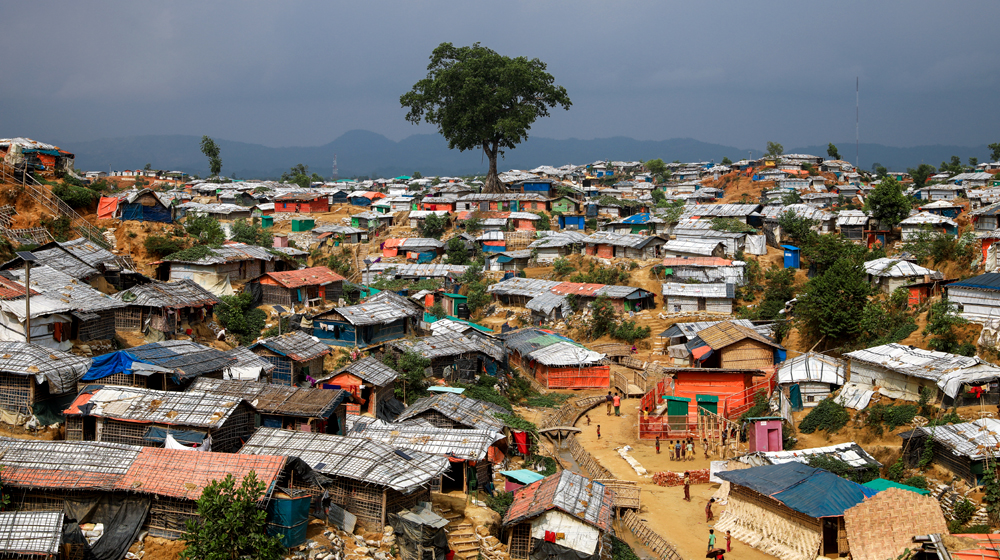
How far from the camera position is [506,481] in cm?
1998

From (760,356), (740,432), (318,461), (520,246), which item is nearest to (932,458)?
(740,432)

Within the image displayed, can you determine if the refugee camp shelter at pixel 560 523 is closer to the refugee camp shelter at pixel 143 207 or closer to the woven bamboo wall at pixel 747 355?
the woven bamboo wall at pixel 747 355

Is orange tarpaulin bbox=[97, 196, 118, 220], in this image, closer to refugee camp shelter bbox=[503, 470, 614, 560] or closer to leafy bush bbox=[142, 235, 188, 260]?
leafy bush bbox=[142, 235, 188, 260]

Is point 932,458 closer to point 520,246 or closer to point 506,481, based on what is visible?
point 506,481

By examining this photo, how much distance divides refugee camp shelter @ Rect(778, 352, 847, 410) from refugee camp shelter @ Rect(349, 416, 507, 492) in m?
12.2

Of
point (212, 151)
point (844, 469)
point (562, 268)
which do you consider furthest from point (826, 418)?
point (212, 151)

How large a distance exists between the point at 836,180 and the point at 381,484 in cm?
6953

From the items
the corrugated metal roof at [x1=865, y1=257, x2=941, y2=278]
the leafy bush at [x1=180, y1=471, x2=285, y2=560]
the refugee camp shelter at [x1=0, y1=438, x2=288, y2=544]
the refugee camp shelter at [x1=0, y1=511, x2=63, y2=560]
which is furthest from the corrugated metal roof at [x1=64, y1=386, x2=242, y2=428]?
the corrugated metal roof at [x1=865, y1=257, x2=941, y2=278]

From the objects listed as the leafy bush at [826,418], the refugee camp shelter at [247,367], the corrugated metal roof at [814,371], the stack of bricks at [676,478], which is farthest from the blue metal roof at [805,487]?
the refugee camp shelter at [247,367]

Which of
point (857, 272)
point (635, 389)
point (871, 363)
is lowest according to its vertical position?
point (635, 389)

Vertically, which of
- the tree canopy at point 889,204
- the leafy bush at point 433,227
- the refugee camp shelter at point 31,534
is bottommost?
the refugee camp shelter at point 31,534

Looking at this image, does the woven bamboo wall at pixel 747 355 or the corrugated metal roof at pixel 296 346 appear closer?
the corrugated metal roof at pixel 296 346

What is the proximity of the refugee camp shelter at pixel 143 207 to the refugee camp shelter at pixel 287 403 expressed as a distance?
2053 cm

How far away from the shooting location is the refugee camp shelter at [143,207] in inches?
1442
